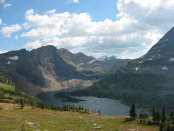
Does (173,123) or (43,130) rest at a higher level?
(173,123)

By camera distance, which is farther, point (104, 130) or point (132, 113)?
point (132, 113)

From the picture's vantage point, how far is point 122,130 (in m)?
85.5

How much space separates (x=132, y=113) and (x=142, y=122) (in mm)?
14928

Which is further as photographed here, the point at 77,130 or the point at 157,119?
the point at 157,119

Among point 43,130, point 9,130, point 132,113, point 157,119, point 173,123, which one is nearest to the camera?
point 173,123

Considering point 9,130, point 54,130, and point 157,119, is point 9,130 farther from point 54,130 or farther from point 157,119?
point 157,119

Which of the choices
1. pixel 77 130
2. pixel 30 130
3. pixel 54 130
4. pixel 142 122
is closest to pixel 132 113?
pixel 142 122

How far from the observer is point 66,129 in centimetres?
8825

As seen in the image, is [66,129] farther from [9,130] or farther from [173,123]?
[173,123]

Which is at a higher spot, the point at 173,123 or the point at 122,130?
the point at 173,123

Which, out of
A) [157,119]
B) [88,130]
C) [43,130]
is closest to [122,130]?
[88,130]

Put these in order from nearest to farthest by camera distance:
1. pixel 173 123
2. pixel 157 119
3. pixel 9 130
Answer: pixel 173 123
pixel 9 130
pixel 157 119

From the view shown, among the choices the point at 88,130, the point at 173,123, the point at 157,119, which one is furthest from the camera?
Result: the point at 157,119

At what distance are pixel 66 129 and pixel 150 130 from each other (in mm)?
32267
